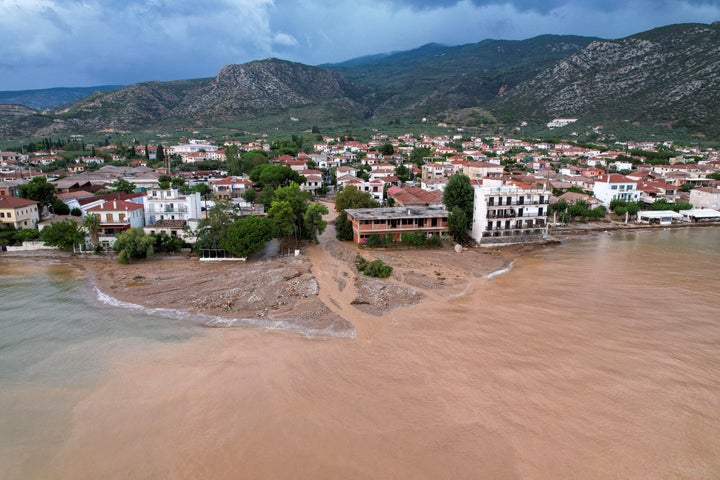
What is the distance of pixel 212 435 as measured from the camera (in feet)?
46.1

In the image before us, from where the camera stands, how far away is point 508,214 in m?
36.2

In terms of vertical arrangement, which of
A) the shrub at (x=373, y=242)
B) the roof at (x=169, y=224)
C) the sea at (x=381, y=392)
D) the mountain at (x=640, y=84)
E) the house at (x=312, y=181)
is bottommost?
the sea at (x=381, y=392)

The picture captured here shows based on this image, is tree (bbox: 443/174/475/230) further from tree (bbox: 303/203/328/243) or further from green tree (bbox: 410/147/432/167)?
green tree (bbox: 410/147/432/167)

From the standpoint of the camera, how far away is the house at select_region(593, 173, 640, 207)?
4894 centimetres

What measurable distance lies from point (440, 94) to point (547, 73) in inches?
1658

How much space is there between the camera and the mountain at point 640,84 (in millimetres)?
101250

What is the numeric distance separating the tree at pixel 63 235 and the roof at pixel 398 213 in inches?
812

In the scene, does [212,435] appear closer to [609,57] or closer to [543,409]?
[543,409]

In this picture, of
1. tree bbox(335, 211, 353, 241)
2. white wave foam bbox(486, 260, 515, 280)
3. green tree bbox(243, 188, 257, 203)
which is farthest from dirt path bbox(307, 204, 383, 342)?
green tree bbox(243, 188, 257, 203)

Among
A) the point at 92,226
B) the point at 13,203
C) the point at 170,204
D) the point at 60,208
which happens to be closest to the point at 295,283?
the point at 170,204

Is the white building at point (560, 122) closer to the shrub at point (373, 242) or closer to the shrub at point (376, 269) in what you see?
the shrub at point (373, 242)

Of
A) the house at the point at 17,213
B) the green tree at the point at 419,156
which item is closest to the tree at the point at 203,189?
the house at the point at 17,213

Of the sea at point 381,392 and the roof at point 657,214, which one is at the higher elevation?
the roof at point 657,214

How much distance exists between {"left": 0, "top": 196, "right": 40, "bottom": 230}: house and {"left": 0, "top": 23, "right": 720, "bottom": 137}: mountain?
10219 cm
